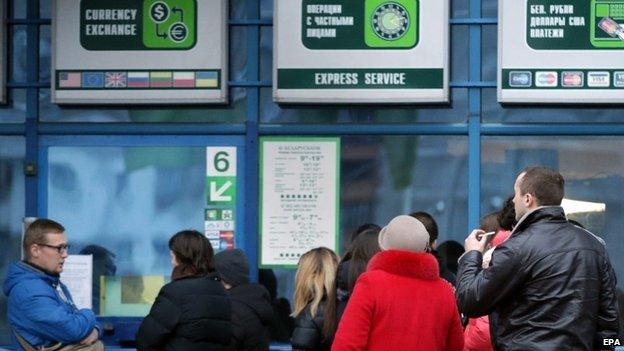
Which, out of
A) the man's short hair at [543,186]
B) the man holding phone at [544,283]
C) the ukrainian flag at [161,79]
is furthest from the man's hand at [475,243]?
→ the ukrainian flag at [161,79]

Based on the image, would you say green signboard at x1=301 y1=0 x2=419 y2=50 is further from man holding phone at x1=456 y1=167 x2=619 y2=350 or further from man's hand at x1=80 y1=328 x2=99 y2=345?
man holding phone at x1=456 y1=167 x2=619 y2=350

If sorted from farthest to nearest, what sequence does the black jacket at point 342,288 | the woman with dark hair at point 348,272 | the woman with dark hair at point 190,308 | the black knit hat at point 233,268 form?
the black knit hat at point 233,268, the black jacket at point 342,288, the woman with dark hair at point 190,308, the woman with dark hair at point 348,272

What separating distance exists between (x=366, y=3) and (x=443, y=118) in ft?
3.17

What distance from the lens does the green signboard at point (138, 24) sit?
9375 mm

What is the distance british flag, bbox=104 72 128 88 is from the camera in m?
9.39

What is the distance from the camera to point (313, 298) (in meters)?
7.02

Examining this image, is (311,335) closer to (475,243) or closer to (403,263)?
(403,263)

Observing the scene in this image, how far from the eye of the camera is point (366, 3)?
9.24 metres

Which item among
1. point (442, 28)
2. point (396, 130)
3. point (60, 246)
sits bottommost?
point (60, 246)

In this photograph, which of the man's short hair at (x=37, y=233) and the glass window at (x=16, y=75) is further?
the glass window at (x=16, y=75)

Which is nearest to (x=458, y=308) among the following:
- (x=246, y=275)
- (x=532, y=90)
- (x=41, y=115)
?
(x=246, y=275)

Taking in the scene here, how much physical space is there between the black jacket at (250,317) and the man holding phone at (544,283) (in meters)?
2.14

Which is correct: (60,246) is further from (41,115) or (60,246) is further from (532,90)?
(532,90)

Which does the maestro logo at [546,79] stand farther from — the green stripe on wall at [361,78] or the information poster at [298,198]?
the information poster at [298,198]
